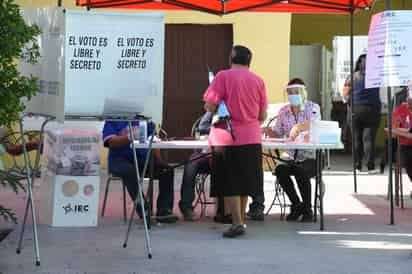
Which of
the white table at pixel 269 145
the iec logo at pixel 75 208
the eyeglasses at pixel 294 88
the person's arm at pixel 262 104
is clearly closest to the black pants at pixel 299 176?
the white table at pixel 269 145

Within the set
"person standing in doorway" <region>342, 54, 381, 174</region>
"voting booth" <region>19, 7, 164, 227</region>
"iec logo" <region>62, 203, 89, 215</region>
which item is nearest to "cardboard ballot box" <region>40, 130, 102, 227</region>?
"iec logo" <region>62, 203, 89, 215</region>

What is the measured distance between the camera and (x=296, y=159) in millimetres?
8188

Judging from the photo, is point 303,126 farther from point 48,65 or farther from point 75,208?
point 48,65

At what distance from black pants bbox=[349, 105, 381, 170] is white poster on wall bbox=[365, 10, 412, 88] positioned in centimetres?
444

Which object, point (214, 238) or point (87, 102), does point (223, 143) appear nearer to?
point (214, 238)

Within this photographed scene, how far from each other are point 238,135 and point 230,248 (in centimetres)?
100

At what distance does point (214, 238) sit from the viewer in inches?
286

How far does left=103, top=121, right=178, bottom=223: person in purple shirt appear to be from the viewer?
24.7ft

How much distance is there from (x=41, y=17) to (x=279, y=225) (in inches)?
121

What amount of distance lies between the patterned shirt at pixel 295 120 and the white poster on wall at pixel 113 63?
2.19 m

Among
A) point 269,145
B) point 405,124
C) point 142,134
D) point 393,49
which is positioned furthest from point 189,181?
point 405,124

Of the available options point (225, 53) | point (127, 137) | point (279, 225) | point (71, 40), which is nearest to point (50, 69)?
point (71, 40)

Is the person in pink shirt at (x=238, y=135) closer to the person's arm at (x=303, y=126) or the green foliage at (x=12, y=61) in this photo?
the person's arm at (x=303, y=126)

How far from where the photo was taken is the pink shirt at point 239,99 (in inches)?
281
